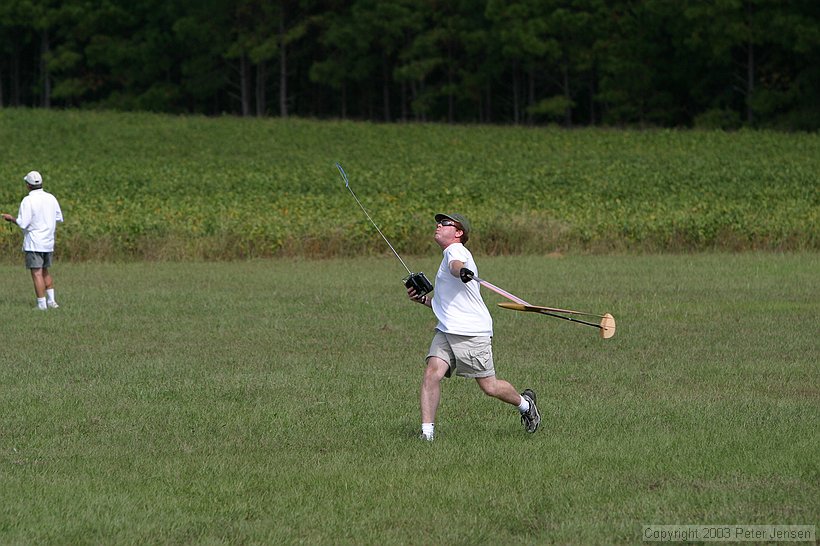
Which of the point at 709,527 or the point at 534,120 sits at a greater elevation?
the point at 534,120

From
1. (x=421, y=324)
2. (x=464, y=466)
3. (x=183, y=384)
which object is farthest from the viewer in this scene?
(x=421, y=324)

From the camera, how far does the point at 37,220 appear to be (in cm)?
1628

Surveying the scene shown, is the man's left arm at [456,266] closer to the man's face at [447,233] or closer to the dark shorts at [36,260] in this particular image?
the man's face at [447,233]

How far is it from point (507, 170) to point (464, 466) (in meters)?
30.7

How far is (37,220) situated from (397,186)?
18019 millimetres

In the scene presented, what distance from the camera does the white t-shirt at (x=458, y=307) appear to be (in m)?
8.46

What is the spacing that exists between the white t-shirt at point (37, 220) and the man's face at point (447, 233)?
916 centimetres

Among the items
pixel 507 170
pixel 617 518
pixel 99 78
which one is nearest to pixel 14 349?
pixel 617 518

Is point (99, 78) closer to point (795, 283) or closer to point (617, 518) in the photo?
point (795, 283)

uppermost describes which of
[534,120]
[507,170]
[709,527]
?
[534,120]

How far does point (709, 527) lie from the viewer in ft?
20.9

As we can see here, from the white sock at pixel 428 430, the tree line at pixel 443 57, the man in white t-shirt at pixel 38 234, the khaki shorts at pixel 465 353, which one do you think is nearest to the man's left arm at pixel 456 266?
the khaki shorts at pixel 465 353

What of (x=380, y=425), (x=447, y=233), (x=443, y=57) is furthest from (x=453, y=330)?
(x=443, y=57)

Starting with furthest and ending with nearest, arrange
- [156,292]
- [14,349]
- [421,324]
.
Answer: [156,292]
[421,324]
[14,349]
